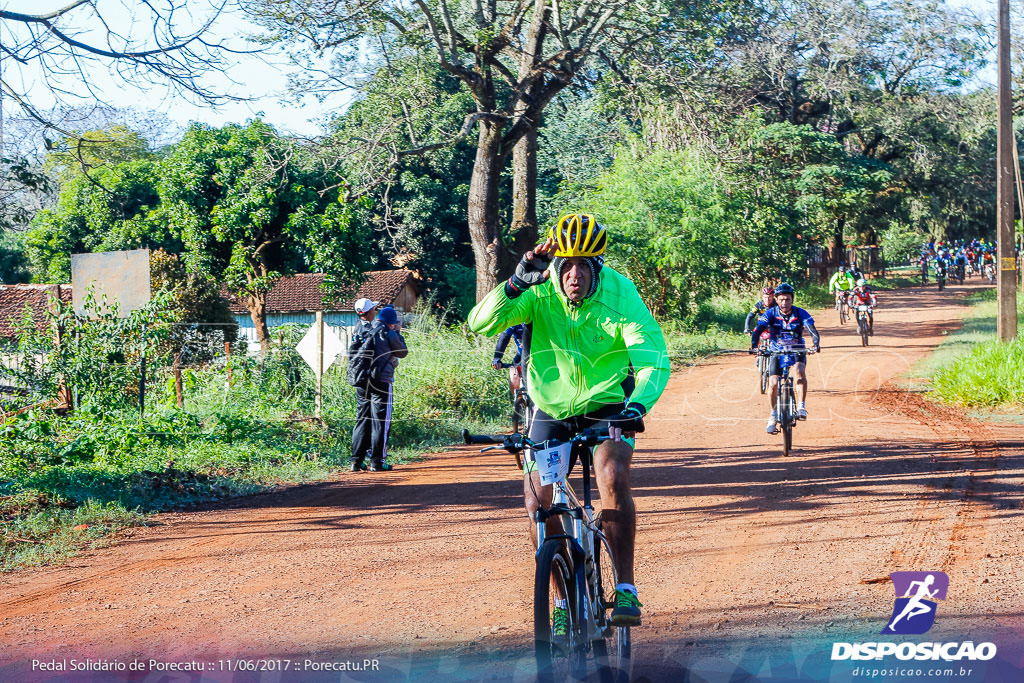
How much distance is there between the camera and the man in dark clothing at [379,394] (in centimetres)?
1112

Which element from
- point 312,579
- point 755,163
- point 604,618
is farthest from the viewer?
point 755,163

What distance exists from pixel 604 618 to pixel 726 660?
822mm

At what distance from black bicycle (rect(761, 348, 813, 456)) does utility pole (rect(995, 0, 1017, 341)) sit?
7.32 meters

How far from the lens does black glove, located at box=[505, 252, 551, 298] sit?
14.6 ft

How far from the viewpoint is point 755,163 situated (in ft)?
118

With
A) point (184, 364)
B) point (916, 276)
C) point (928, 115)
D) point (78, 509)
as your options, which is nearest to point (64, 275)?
point (184, 364)

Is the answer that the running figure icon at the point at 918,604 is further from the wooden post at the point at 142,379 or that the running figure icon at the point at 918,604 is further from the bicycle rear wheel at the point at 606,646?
the wooden post at the point at 142,379

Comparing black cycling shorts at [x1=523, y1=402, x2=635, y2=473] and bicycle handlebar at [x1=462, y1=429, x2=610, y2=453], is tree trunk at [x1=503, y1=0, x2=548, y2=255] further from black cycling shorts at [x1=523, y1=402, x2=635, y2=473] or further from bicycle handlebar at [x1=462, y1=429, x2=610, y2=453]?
bicycle handlebar at [x1=462, y1=429, x2=610, y2=453]

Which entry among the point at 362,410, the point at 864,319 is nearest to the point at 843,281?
the point at 864,319

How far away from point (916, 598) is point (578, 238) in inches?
121

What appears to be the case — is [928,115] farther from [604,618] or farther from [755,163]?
[604,618]

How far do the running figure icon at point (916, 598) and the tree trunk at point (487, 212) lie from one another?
41.2ft

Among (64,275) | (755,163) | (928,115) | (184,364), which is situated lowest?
(184,364)

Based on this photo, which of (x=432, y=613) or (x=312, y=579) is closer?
(x=432, y=613)
